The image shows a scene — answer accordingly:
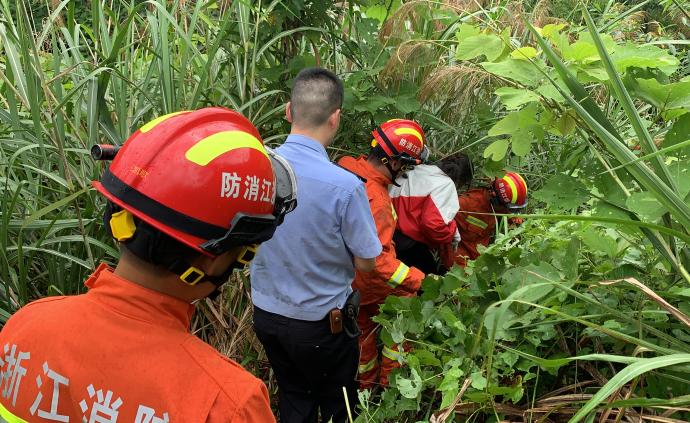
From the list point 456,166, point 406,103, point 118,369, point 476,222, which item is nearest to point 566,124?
point 118,369

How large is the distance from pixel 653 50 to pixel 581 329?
72 cm

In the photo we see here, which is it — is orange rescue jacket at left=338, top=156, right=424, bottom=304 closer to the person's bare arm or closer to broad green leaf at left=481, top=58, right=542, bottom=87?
the person's bare arm

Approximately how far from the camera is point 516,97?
4.61ft

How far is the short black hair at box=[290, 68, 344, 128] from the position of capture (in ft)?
8.67

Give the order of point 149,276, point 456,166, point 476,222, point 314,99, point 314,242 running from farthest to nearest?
point 476,222, point 456,166, point 314,99, point 314,242, point 149,276

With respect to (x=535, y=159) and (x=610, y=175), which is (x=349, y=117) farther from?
(x=610, y=175)

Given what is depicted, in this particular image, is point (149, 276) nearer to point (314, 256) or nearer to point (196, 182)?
point (196, 182)

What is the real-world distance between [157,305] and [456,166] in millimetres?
2909

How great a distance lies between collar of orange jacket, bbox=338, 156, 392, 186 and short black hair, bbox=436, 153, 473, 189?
24.3 inches

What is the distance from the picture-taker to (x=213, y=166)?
113 cm

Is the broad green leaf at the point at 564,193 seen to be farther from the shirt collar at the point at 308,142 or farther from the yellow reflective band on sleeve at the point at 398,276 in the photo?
the yellow reflective band on sleeve at the point at 398,276

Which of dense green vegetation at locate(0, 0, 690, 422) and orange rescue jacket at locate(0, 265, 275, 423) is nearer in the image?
orange rescue jacket at locate(0, 265, 275, 423)

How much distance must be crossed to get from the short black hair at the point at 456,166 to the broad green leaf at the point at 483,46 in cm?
230

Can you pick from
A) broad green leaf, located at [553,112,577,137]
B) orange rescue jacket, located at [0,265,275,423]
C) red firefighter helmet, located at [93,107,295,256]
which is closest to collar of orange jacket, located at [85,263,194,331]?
orange rescue jacket, located at [0,265,275,423]
